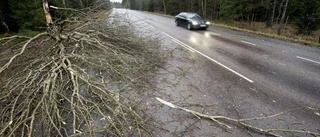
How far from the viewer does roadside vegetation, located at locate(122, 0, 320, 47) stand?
48.6 feet

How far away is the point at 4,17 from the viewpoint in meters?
16.1

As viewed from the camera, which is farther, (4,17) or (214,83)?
(4,17)

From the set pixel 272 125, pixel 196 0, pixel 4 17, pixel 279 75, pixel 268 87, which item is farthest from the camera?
pixel 196 0

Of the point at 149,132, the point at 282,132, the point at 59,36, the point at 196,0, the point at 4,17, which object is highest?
the point at 196,0

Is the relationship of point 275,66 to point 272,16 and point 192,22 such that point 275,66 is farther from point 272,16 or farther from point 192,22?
point 272,16

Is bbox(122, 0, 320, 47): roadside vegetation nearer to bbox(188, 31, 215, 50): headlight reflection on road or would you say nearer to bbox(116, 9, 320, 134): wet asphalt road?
bbox(116, 9, 320, 134): wet asphalt road

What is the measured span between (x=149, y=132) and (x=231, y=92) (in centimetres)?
261

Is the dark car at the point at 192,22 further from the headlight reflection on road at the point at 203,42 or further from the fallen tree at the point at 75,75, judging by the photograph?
the fallen tree at the point at 75,75

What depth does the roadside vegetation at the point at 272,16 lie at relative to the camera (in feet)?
48.6

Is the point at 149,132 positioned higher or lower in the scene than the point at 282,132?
higher

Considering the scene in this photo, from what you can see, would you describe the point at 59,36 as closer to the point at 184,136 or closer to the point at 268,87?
the point at 184,136

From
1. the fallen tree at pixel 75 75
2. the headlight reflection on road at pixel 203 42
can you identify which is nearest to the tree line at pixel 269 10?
the headlight reflection on road at pixel 203 42

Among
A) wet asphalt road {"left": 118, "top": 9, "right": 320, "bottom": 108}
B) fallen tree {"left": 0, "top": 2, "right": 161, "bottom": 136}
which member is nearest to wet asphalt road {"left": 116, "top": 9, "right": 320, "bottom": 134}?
wet asphalt road {"left": 118, "top": 9, "right": 320, "bottom": 108}

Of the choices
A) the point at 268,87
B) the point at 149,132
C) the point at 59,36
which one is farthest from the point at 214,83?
the point at 59,36
